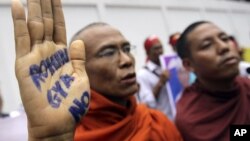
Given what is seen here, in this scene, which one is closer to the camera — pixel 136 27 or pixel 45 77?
pixel 45 77

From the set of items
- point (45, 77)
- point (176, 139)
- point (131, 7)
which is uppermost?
point (131, 7)

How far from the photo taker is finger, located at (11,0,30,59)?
3.73ft

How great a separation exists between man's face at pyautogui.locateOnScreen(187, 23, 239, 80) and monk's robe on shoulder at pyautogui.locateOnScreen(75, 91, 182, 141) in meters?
0.40

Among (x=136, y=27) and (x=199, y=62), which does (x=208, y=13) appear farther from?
(x=199, y=62)

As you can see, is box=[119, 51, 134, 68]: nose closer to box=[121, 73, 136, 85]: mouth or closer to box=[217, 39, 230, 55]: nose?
box=[121, 73, 136, 85]: mouth

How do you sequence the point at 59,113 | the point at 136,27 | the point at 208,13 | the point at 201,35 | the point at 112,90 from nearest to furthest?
the point at 59,113, the point at 112,90, the point at 201,35, the point at 136,27, the point at 208,13

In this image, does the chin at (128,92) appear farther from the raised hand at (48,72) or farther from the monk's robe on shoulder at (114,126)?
the raised hand at (48,72)

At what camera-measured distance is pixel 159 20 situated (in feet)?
22.2

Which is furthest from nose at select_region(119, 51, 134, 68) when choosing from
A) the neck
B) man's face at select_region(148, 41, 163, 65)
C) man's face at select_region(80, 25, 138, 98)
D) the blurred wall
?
the blurred wall

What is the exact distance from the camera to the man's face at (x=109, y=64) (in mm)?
1655

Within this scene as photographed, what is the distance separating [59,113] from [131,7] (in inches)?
200

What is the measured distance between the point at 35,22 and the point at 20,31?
6 cm

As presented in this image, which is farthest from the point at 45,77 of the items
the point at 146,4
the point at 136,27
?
the point at 146,4

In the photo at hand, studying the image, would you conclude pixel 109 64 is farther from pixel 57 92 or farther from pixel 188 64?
pixel 188 64
